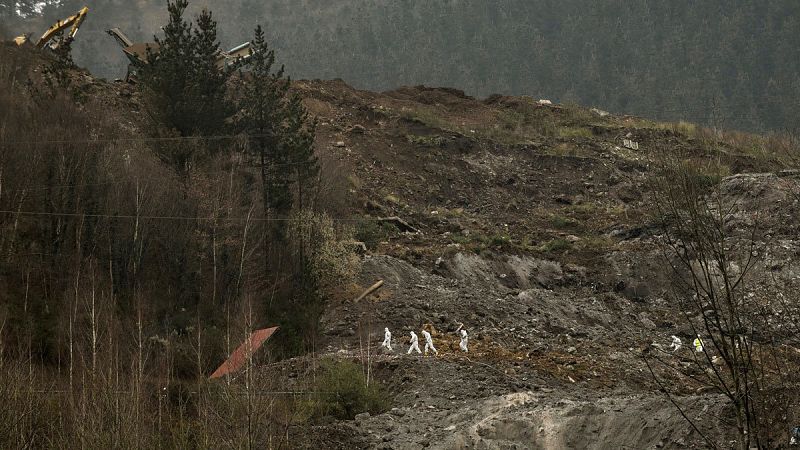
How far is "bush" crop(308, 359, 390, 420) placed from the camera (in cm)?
1778

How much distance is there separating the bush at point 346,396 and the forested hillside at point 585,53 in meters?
71.2

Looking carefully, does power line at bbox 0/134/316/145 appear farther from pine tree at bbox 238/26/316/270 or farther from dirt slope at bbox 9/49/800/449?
dirt slope at bbox 9/49/800/449

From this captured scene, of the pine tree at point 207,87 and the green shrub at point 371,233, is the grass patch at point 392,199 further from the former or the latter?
the pine tree at point 207,87

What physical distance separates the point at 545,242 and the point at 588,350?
15453 mm

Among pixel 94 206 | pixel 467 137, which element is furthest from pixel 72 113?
pixel 467 137

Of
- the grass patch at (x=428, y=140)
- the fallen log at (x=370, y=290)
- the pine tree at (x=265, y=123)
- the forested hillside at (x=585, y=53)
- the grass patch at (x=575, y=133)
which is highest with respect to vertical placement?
the forested hillside at (x=585, y=53)

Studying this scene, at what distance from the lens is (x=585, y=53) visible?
349 ft

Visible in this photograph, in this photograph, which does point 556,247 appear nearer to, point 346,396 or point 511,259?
point 511,259

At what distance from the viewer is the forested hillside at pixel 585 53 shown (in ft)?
307

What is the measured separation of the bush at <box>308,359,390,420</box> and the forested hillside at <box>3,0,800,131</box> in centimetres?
7121

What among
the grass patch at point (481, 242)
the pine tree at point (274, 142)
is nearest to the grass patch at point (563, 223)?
the grass patch at point (481, 242)

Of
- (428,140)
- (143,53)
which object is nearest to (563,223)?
(428,140)

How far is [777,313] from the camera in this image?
75.6 ft

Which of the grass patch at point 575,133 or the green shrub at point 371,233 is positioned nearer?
the green shrub at point 371,233
